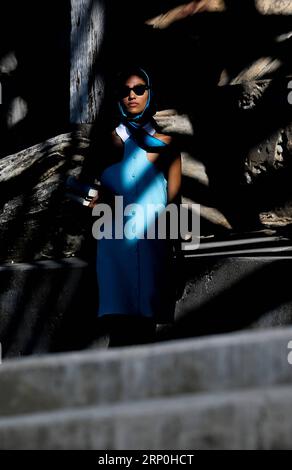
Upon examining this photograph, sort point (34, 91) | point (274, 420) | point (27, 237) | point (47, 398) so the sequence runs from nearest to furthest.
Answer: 1. point (274, 420)
2. point (47, 398)
3. point (27, 237)
4. point (34, 91)

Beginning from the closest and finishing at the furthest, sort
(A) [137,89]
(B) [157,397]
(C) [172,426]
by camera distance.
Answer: (C) [172,426]
(B) [157,397]
(A) [137,89]

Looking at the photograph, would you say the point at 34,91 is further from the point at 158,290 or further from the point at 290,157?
the point at 158,290

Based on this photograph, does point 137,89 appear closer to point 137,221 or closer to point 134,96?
point 134,96

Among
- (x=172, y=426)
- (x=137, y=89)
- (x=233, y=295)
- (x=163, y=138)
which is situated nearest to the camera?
(x=172, y=426)

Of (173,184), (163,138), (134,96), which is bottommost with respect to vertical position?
(173,184)

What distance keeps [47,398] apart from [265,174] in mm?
3631

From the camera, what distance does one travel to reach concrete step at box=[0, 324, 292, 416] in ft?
11.2

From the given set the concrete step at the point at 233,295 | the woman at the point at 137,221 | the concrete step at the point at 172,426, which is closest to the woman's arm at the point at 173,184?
the woman at the point at 137,221

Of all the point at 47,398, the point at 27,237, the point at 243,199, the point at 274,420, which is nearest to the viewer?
the point at 274,420

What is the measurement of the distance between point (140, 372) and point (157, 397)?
0.10 metres

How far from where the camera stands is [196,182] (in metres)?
7.18

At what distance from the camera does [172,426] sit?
2.52 m

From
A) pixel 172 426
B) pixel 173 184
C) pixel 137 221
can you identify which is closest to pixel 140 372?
pixel 172 426
